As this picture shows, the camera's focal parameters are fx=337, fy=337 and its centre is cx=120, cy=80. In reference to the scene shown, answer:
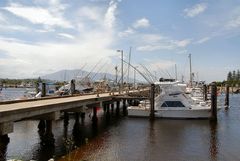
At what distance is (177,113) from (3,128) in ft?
111

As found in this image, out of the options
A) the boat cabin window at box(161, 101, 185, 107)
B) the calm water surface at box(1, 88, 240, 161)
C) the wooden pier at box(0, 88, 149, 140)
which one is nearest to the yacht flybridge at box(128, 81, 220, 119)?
the boat cabin window at box(161, 101, 185, 107)

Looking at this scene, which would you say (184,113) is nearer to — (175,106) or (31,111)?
(175,106)

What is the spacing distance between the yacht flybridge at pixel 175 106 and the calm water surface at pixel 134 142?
9.86ft

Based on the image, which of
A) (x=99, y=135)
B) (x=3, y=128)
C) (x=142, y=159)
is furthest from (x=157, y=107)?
(x=3, y=128)

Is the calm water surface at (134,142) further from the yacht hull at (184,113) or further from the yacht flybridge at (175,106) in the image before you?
the yacht flybridge at (175,106)

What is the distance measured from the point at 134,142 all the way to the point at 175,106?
65.2 feet

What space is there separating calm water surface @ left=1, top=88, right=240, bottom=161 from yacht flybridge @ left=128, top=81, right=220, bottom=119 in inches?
118

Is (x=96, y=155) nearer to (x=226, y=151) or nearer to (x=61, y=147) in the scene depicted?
(x=61, y=147)

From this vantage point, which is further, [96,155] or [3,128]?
[96,155]

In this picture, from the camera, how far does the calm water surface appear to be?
2686 cm

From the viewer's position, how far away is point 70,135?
118ft

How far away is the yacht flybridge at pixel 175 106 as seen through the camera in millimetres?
50250

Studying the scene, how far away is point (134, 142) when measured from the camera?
1296 inches

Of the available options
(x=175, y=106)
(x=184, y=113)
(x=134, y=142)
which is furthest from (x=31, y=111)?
(x=175, y=106)
